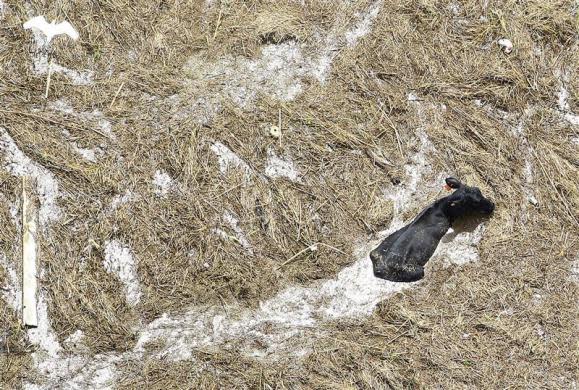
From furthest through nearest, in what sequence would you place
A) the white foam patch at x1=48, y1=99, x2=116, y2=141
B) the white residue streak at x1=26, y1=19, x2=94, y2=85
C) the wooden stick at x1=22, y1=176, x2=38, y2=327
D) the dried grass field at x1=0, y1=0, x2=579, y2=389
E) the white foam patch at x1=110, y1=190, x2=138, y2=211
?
the white residue streak at x1=26, y1=19, x2=94, y2=85 → the white foam patch at x1=48, y1=99, x2=116, y2=141 → the white foam patch at x1=110, y1=190, x2=138, y2=211 → the dried grass field at x1=0, y1=0, x2=579, y2=389 → the wooden stick at x1=22, y1=176, x2=38, y2=327

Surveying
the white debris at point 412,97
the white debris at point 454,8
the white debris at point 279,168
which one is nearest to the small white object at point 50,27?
the white debris at point 279,168

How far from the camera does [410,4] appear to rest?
5199mm

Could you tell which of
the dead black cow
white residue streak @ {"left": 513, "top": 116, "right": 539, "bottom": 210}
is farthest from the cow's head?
white residue streak @ {"left": 513, "top": 116, "right": 539, "bottom": 210}

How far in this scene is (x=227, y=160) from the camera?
480cm

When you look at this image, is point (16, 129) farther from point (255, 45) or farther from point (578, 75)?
point (578, 75)

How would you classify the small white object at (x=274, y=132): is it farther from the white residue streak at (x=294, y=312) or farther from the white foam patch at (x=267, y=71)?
the white residue streak at (x=294, y=312)

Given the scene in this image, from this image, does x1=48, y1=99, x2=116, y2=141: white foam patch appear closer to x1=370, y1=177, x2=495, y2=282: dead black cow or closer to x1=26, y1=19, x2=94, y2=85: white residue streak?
x1=26, y1=19, x2=94, y2=85: white residue streak

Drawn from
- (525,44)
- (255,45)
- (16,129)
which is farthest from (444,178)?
(16,129)

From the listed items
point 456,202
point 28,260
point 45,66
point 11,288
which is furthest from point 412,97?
point 11,288

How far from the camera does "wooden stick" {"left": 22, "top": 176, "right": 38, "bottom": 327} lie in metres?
4.39

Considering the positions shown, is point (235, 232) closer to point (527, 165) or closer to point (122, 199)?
point (122, 199)

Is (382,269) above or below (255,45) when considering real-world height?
below

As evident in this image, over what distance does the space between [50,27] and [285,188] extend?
104 inches

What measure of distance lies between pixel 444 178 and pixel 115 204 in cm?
296
